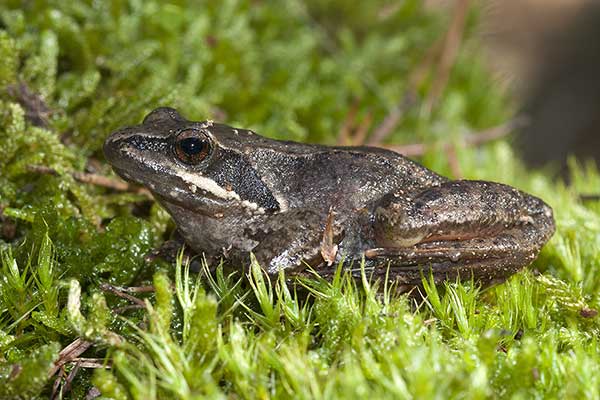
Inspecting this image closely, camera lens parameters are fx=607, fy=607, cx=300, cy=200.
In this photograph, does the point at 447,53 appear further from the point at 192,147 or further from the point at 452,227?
the point at 192,147

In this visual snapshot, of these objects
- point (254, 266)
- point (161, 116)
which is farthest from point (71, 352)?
point (161, 116)

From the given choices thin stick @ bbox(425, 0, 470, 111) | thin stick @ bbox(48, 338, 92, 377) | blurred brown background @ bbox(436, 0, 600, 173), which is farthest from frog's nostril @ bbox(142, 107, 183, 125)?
blurred brown background @ bbox(436, 0, 600, 173)

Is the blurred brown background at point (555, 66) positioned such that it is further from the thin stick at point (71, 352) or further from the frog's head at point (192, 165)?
the thin stick at point (71, 352)

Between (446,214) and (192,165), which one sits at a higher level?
(192,165)

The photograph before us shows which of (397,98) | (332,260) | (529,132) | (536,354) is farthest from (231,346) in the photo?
(529,132)

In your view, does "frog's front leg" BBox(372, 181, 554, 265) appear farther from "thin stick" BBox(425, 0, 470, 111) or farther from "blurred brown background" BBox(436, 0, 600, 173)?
"blurred brown background" BBox(436, 0, 600, 173)

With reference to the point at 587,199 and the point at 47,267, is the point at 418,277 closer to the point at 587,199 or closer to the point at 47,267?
the point at 47,267
